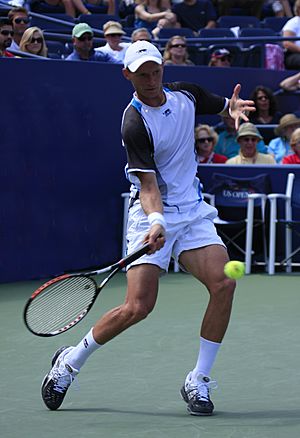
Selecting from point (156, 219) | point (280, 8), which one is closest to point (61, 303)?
point (156, 219)

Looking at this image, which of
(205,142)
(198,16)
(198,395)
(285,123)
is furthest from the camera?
(198,16)

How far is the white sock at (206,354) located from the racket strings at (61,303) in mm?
598

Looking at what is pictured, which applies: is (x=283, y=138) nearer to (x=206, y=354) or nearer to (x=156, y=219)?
(x=206, y=354)

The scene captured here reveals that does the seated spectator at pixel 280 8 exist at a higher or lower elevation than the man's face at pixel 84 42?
higher

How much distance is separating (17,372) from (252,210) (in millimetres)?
4773

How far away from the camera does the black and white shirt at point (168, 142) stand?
17.4 ft

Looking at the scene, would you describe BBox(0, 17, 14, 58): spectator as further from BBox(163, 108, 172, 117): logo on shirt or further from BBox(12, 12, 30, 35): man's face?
BBox(163, 108, 172, 117): logo on shirt

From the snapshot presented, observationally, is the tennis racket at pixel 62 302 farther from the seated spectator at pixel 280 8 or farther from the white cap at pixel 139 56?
the seated spectator at pixel 280 8

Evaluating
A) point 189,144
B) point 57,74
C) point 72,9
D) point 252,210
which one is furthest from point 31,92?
point 189,144

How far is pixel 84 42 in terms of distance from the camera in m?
11.5

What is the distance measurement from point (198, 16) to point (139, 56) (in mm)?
9920

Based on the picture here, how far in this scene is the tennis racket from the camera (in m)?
5.25

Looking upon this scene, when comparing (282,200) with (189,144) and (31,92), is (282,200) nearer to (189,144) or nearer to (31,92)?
(31,92)

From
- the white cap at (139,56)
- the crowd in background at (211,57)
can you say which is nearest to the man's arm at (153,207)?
the white cap at (139,56)
